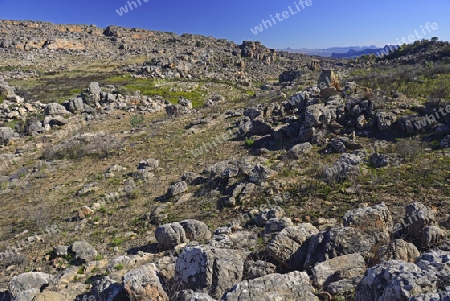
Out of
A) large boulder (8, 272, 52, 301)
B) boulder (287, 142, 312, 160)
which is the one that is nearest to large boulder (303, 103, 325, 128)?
boulder (287, 142, 312, 160)

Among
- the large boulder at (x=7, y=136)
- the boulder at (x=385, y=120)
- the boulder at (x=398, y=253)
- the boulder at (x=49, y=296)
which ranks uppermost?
the large boulder at (x=7, y=136)

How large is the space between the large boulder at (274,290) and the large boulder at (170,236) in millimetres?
3763

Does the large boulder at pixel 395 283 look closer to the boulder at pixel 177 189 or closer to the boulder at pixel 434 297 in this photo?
the boulder at pixel 434 297

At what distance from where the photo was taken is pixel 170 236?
27.7ft

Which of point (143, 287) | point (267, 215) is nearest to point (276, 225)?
point (267, 215)

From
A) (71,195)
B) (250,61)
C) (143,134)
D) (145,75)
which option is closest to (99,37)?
(250,61)

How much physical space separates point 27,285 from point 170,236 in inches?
138

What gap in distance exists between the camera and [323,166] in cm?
1215

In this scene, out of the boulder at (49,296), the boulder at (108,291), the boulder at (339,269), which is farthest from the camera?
the boulder at (49,296)

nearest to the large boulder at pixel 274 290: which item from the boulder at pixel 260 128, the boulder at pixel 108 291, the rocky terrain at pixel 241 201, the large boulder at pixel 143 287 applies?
the rocky terrain at pixel 241 201

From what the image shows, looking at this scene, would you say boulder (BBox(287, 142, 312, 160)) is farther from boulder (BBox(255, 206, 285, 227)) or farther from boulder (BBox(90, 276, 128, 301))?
boulder (BBox(90, 276, 128, 301))

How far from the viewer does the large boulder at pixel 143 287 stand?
560 cm

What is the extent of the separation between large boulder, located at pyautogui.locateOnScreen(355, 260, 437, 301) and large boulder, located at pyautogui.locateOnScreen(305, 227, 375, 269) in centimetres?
157

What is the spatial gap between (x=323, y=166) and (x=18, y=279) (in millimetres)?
10478
